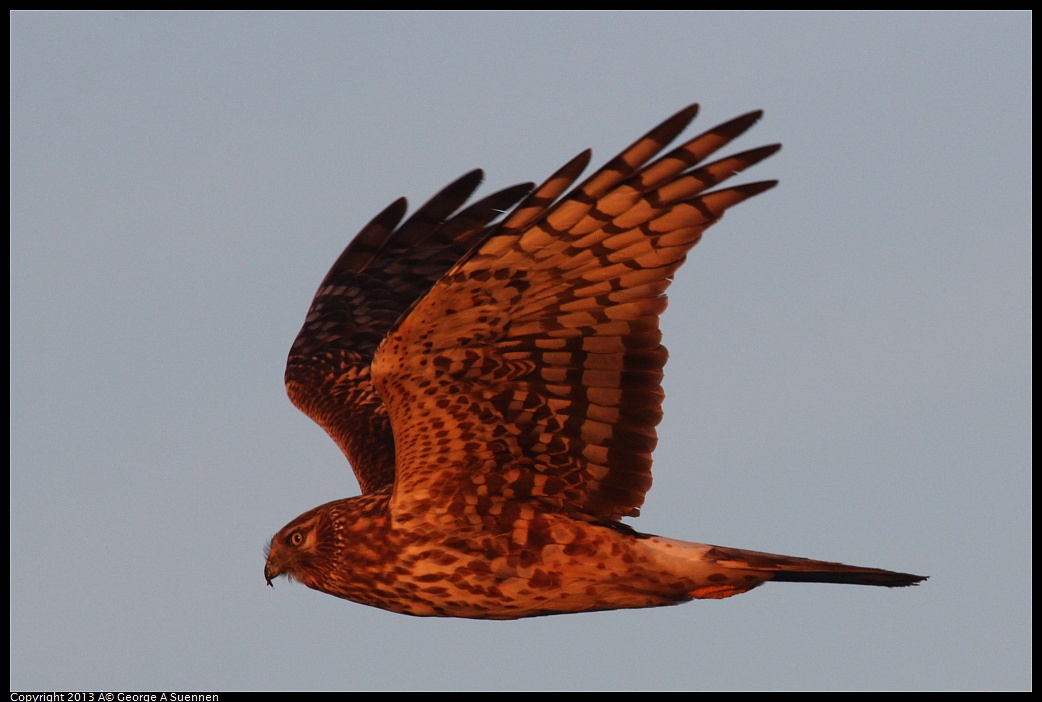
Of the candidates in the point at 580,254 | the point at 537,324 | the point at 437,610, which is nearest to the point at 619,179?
the point at 580,254

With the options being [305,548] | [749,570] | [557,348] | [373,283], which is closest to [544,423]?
[557,348]

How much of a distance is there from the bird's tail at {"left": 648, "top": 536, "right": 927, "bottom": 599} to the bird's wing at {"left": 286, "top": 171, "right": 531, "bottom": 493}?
301 centimetres

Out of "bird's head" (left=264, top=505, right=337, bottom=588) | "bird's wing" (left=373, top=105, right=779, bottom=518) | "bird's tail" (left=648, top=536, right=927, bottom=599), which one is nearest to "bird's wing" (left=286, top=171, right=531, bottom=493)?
"bird's head" (left=264, top=505, right=337, bottom=588)

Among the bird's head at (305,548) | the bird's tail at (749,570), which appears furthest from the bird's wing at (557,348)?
the bird's head at (305,548)

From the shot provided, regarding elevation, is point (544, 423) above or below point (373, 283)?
below

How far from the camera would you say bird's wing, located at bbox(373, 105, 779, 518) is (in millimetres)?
7469

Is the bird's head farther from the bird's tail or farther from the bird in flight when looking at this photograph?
the bird's tail

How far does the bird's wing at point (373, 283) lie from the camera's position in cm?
1060

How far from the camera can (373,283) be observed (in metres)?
11.3

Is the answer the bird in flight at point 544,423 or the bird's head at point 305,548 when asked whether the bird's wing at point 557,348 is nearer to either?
the bird in flight at point 544,423

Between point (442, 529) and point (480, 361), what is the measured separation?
1096mm

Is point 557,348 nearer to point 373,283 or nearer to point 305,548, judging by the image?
point 305,548

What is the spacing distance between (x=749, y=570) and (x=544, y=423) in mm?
1464

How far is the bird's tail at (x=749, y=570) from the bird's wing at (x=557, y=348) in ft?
1.38
